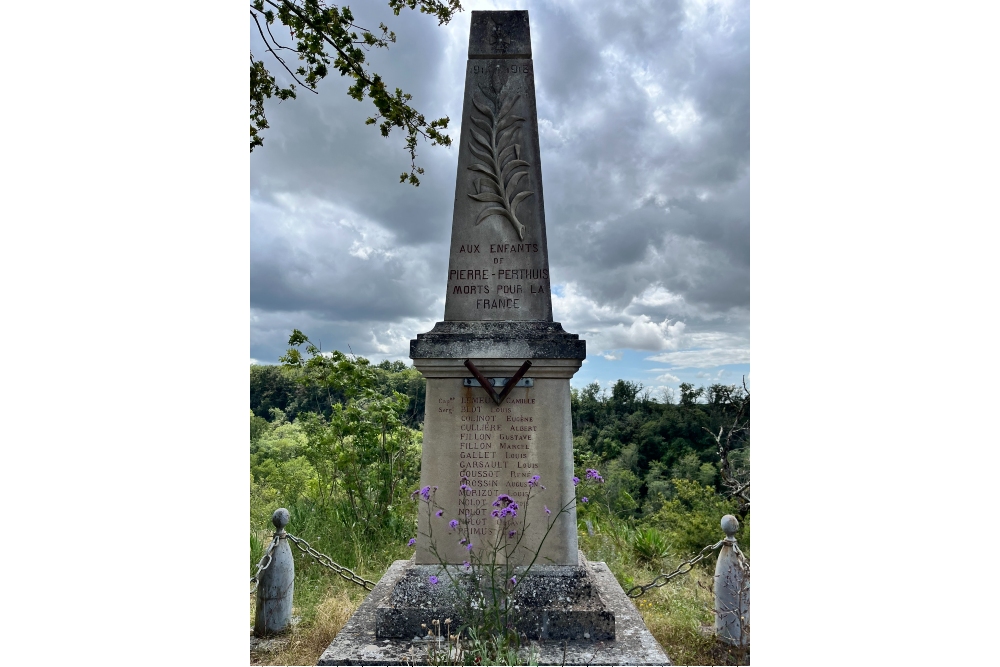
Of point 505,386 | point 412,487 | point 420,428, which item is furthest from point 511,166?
point 420,428

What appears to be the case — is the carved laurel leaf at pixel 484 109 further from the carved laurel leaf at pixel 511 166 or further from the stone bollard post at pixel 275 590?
the stone bollard post at pixel 275 590

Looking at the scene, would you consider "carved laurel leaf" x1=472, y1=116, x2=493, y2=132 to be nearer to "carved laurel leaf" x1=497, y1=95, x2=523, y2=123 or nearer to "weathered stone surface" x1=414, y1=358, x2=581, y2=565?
"carved laurel leaf" x1=497, y1=95, x2=523, y2=123

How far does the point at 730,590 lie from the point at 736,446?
17.0 ft

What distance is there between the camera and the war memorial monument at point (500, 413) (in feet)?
12.5

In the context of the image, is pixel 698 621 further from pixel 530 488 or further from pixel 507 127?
pixel 507 127

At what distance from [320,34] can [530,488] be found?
463 centimetres

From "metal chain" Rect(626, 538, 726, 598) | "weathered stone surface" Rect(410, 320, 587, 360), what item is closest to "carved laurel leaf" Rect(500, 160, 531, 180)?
"weathered stone surface" Rect(410, 320, 587, 360)

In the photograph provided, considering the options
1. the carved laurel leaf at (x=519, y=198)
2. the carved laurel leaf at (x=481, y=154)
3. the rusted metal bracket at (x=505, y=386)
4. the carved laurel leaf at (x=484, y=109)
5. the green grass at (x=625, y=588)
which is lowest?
the green grass at (x=625, y=588)

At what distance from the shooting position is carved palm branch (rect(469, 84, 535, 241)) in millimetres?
4375

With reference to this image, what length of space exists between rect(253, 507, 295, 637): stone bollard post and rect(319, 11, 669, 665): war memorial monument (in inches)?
37.3

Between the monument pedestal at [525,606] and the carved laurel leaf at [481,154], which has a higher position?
the carved laurel leaf at [481,154]

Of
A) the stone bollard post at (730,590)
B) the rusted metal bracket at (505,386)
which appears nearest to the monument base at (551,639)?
the stone bollard post at (730,590)

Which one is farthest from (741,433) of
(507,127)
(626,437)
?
(507,127)

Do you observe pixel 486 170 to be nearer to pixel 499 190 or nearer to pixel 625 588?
pixel 499 190
